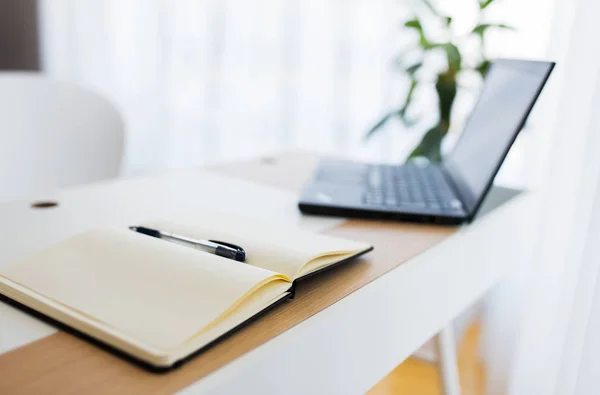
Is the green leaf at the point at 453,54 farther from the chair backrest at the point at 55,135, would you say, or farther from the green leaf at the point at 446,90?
the chair backrest at the point at 55,135

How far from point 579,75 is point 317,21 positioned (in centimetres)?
102

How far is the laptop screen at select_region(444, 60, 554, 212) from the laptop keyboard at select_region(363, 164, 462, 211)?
2cm

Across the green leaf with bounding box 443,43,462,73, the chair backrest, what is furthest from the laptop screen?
the chair backrest

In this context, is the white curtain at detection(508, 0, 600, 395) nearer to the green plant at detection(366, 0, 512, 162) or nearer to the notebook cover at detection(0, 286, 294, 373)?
Result: the green plant at detection(366, 0, 512, 162)

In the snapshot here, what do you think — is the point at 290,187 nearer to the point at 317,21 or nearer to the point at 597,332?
the point at 597,332

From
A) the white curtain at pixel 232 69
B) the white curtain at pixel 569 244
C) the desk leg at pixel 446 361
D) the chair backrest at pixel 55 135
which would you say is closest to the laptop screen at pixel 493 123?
the white curtain at pixel 569 244

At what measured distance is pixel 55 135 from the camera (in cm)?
145

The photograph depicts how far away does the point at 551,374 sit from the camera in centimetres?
93

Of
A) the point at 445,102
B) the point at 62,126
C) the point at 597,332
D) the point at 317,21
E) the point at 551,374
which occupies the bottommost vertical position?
the point at 551,374

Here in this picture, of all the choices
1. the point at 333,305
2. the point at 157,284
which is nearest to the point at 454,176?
the point at 333,305

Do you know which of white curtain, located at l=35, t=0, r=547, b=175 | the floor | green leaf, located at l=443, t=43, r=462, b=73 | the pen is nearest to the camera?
the pen

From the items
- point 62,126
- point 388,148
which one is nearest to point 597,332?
point 388,148

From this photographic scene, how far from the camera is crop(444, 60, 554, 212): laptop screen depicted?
0.76 m

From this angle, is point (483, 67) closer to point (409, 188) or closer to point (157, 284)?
point (409, 188)
